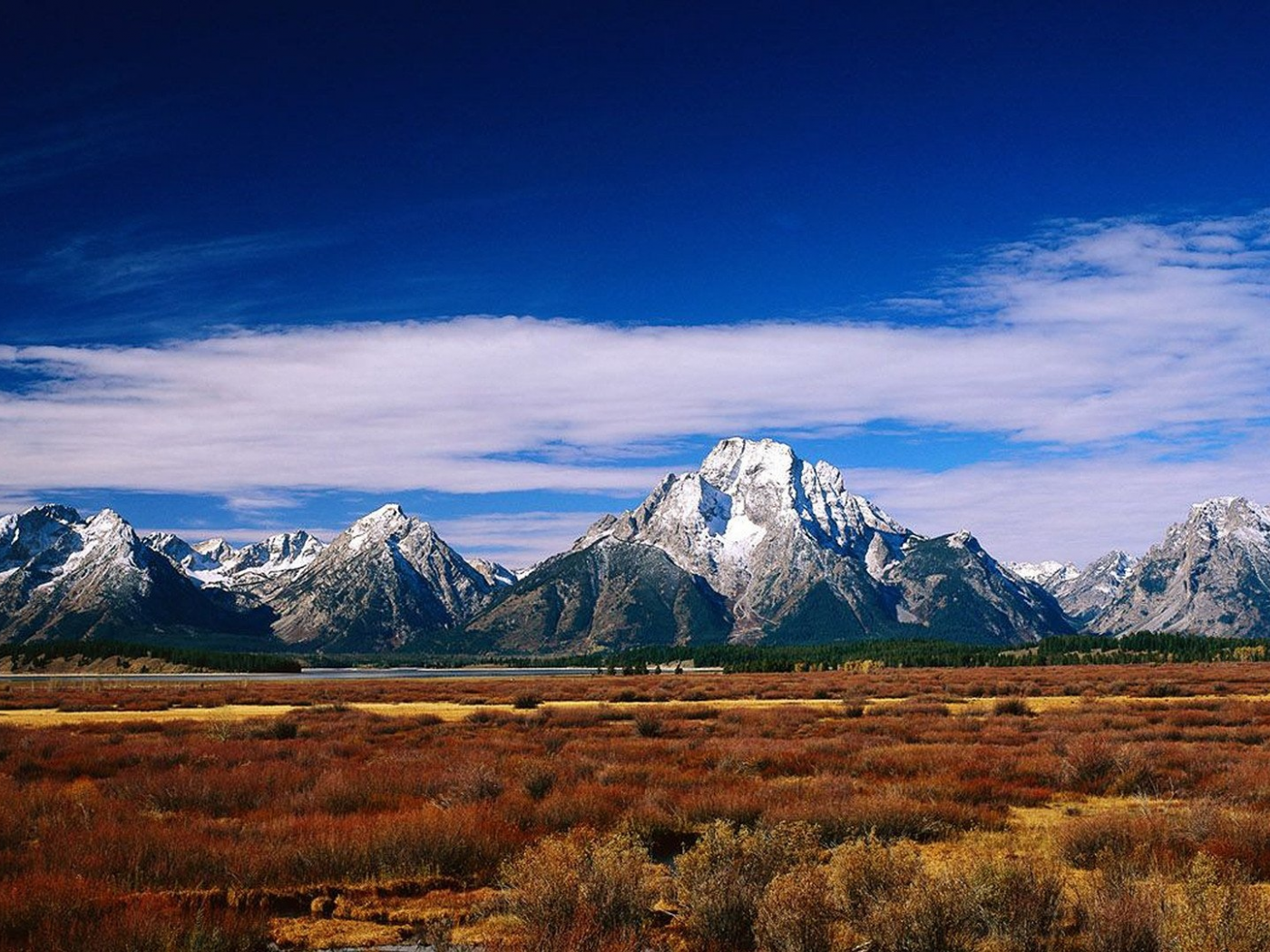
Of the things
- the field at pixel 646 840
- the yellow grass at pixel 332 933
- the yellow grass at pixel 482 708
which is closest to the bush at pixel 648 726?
the field at pixel 646 840

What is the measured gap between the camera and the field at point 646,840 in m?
9.15

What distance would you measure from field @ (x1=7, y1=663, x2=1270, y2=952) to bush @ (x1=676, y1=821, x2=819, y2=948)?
0.04m

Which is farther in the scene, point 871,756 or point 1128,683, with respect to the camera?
point 1128,683

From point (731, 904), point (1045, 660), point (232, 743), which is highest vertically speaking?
point (731, 904)

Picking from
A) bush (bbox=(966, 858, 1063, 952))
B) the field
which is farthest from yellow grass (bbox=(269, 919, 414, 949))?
bush (bbox=(966, 858, 1063, 952))

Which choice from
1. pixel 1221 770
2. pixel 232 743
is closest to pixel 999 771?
pixel 1221 770

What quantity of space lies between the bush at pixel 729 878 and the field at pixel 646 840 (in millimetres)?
36

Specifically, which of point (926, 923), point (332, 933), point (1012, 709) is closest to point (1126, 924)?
point (926, 923)

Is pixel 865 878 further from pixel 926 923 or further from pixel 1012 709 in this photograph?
pixel 1012 709

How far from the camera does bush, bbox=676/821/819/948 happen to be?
988 cm

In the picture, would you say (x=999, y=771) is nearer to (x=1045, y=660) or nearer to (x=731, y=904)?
(x=731, y=904)

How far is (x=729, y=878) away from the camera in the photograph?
10195 millimetres

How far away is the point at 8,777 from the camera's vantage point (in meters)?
21.9

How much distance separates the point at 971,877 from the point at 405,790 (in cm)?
1213
